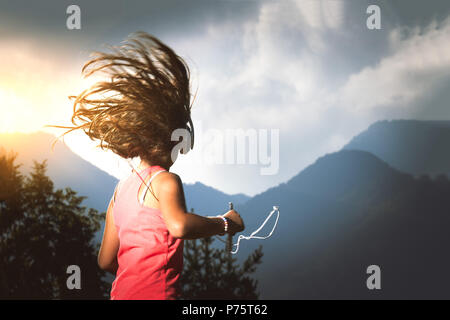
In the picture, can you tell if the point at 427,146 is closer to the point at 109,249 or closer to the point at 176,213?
the point at 109,249

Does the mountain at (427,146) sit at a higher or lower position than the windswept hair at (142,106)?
higher

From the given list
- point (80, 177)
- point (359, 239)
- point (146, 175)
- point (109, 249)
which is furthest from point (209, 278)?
point (80, 177)

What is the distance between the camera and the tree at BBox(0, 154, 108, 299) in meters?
19.3

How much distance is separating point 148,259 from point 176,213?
30 centimetres

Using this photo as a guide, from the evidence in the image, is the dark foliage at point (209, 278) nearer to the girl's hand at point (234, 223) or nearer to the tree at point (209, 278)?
the tree at point (209, 278)

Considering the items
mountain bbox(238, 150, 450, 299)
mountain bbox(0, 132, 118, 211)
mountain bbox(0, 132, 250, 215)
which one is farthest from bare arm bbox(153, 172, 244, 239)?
mountain bbox(0, 132, 118, 211)

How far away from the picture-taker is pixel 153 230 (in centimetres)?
160

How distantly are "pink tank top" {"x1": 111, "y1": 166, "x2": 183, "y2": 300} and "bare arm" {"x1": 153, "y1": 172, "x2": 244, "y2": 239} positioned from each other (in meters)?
0.10

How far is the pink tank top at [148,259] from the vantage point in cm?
159

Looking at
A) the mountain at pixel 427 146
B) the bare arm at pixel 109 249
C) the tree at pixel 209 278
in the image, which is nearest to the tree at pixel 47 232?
the tree at pixel 209 278

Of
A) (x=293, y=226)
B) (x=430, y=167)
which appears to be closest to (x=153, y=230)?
(x=430, y=167)

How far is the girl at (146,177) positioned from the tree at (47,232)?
20090 mm

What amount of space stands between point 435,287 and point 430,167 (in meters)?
18.1

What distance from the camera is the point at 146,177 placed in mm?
1693
